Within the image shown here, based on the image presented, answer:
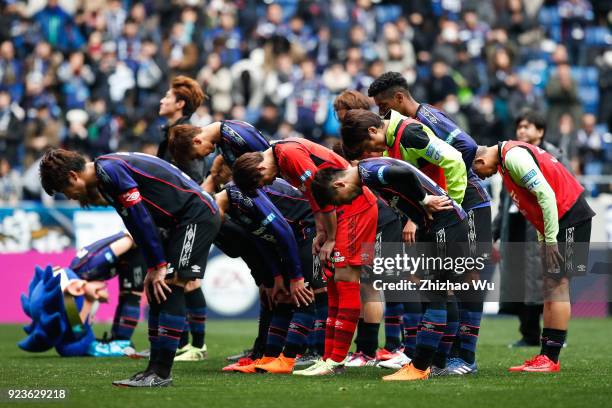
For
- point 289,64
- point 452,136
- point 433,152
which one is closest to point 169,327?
point 433,152

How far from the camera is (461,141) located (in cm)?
959

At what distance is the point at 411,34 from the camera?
965 inches

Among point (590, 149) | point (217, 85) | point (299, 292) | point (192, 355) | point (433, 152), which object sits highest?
point (217, 85)

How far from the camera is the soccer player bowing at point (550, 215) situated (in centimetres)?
946

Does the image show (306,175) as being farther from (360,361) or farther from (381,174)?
(360,361)

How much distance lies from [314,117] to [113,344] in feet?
33.0

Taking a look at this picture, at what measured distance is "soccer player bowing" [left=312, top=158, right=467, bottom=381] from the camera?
8.59 metres

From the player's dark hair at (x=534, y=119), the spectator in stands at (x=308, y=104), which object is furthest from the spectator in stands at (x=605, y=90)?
the player's dark hair at (x=534, y=119)

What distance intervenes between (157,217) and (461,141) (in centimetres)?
269

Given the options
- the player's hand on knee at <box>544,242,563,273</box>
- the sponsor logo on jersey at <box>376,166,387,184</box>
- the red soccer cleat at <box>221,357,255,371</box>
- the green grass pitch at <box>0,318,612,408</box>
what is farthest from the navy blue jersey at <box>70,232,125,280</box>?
the player's hand on knee at <box>544,242,563,273</box>

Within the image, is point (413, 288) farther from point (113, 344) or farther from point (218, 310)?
point (218, 310)

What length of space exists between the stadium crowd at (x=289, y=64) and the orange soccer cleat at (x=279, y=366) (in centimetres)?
1023

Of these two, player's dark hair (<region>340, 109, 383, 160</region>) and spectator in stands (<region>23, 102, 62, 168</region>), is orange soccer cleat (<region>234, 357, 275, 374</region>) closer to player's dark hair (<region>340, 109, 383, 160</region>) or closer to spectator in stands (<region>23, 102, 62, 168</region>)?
player's dark hair (<region>340, 109, 383, 160</region>)

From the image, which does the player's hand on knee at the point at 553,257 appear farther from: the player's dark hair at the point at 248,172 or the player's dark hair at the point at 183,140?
the player's dark hair at the point at 183,140
